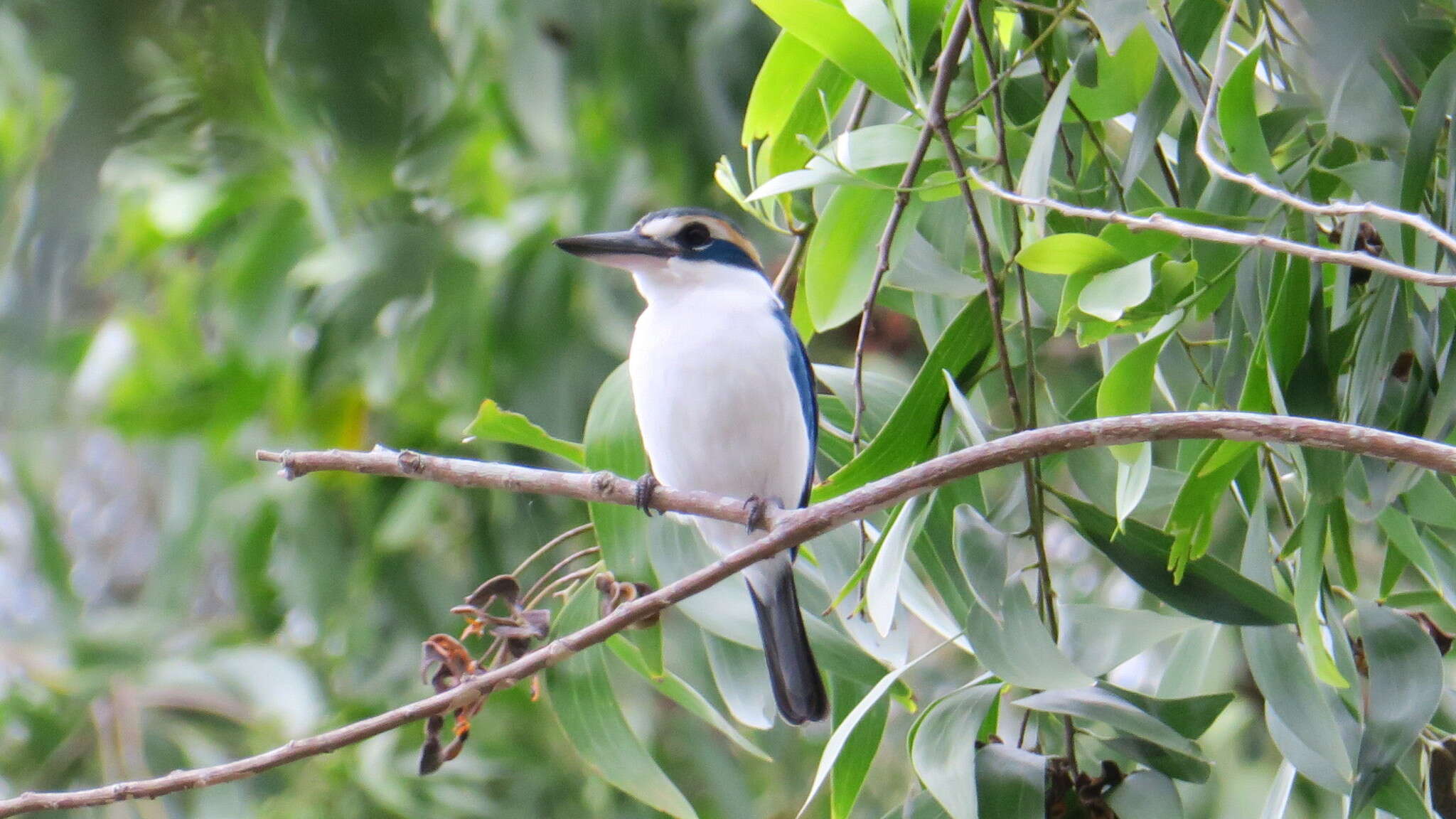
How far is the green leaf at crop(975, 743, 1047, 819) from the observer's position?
142 centimetres

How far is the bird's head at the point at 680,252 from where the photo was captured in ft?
7.65

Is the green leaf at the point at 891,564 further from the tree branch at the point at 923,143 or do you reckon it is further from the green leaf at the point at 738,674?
the green leaf at the point at 738,674

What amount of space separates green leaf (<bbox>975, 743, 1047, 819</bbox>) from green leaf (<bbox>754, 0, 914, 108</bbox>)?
734 mm

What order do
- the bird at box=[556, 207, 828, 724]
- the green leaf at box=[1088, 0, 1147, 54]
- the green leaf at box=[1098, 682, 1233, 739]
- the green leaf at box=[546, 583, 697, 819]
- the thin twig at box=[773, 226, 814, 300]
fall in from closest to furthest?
1. the green leaf at box=[1088, 0, 1147, 54]
2. the green leaf at box=[1098, 682, 1233, 739]
3. the green leaf at box=[546, 583, 697, 819]
4. the thin twig at box=[773, 226, 814, 300]
5. the bird at box=[556, 207, 828, 724]

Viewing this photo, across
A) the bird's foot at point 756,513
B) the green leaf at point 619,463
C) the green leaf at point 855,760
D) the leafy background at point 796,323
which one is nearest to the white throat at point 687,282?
the leafy background at point 796,323

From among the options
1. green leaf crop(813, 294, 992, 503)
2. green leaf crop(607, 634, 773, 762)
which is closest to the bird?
green leaf crop(607, 634, 773, 762)

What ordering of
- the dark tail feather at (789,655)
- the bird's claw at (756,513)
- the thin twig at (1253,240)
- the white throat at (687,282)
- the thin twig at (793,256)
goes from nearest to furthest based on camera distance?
1. the thin twig at (1253,240)
2. the bird's claw at (756,513)
3. the thin twig at (793,256)
4. the dark tail feather at (789,655)
5. the white throat at (687,282)

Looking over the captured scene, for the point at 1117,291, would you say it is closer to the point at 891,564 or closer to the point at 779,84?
the point at 891,564

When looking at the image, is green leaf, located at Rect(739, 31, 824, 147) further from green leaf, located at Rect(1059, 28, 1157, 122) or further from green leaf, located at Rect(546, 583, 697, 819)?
green leaf, located at Rect(546, 583, 697, 819)

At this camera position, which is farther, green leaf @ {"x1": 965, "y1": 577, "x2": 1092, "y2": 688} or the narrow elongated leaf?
the narrow elongated leaf

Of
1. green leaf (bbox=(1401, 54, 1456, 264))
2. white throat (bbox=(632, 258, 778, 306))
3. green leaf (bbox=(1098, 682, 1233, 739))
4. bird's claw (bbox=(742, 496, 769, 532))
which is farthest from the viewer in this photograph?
white throat (bbox=(632, 258, 778, 306))

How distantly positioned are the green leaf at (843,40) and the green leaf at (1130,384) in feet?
1.31

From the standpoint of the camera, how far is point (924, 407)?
1.57m

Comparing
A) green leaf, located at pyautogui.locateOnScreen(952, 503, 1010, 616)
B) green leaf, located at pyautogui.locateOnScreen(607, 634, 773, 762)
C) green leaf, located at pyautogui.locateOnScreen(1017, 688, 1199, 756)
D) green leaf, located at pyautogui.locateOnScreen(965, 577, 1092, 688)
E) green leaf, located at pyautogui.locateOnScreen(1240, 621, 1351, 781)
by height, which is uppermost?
green leaf, located at pyautogui.locateOnScreen(952, 503, 1010, 616)
